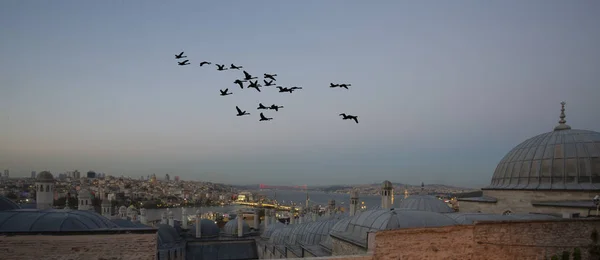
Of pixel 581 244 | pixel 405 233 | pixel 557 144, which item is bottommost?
pixel 581 244

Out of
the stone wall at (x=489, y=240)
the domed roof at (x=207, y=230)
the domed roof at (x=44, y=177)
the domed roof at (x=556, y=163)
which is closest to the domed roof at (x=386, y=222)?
the stone wall at (x=489, y=240)

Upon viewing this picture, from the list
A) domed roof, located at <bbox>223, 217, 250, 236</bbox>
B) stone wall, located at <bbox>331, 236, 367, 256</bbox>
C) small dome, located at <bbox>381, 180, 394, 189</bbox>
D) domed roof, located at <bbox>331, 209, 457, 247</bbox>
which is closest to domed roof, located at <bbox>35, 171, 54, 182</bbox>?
stone wall, located at <bbox>331, 236, 367, 256</bbox>

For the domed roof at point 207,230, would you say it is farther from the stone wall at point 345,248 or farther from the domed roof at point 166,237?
the stone wall at point 345,248

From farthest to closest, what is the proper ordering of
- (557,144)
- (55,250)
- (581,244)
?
(557,144), (581,244), (55,250)

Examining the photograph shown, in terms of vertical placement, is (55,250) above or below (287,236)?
above

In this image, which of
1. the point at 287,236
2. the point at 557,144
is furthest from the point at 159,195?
the point at 557,144

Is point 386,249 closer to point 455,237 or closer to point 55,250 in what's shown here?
point 455,237

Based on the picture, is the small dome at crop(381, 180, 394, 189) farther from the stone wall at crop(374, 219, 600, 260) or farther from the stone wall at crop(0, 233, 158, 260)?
the stone wall at crop(0, 233, 158, 260)

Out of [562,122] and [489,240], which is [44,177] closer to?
[489,240]
